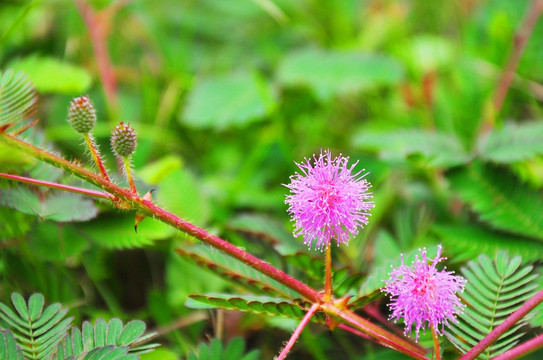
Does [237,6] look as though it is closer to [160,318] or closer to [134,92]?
[134,92]

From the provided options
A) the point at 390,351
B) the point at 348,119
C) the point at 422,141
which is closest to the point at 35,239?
the point at 390,351

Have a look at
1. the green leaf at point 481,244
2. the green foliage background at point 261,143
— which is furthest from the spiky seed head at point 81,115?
the green leaf at point 481,244

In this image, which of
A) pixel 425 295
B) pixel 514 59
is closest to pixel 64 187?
pixel 425 295

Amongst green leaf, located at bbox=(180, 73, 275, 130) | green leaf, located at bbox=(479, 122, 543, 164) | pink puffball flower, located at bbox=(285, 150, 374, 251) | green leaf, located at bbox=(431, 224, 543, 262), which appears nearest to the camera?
pink puffball flower, located at bbox=(285, 150, 374, 251)

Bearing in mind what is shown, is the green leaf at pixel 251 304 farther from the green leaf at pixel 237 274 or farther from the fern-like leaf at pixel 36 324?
the fern-like leaf at pixel 36 324

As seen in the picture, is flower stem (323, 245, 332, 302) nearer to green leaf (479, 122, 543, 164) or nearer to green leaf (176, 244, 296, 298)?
green leaf (176, 244, 296, 298)

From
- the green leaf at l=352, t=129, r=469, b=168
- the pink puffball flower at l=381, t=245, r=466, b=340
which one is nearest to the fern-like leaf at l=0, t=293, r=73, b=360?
the pink puffball flower at l=381, t=245, r=466, b=340
